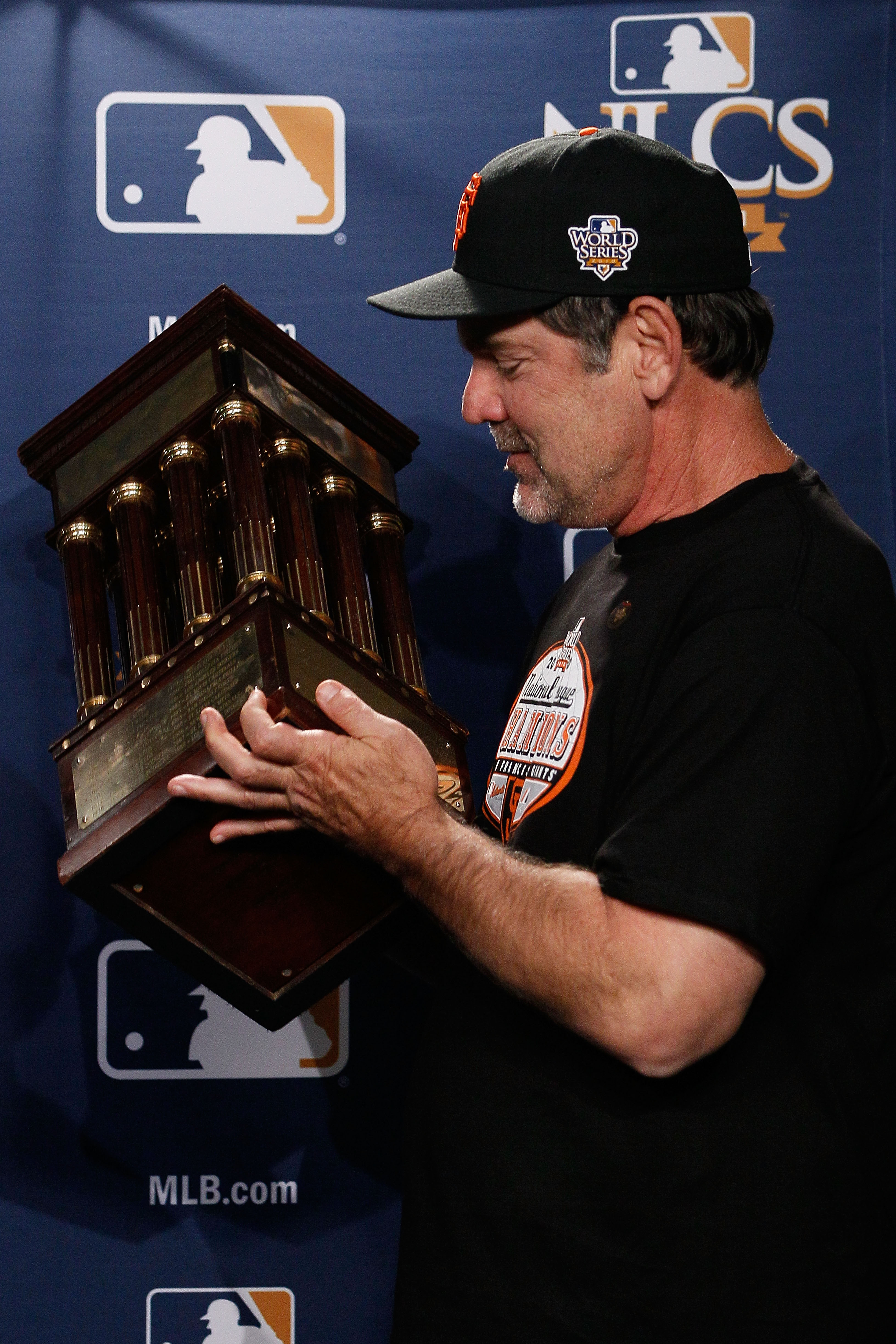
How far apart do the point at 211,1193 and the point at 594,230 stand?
1189 millimetres

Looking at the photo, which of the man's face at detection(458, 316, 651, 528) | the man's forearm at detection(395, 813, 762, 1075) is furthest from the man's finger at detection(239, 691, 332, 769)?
the man's face at detection(458, 316, 651, 528)

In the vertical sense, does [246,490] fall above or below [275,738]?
above

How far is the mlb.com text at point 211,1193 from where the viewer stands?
154 centimetres

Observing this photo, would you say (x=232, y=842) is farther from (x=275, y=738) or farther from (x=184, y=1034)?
(x=184, y=1034)

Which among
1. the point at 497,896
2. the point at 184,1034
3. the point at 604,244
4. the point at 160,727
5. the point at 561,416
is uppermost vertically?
the point at 604,244

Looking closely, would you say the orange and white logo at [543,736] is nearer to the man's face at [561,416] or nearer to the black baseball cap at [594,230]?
the man's face at [561,416]

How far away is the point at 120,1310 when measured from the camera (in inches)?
60.2

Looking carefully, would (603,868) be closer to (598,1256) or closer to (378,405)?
(598,1256)

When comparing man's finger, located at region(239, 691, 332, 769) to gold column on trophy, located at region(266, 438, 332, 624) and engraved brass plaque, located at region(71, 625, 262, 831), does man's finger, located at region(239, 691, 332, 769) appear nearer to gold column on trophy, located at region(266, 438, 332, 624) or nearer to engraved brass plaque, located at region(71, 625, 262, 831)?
engraved brass plaque, located at region(71, 625, 262, 831)

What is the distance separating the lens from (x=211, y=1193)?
1.54 m

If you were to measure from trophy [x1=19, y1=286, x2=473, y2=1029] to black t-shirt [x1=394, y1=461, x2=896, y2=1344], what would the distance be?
0.17 m

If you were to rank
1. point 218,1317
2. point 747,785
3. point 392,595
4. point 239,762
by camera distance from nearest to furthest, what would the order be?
point 747,785
point 239,762
point 392,595
point 218,1317

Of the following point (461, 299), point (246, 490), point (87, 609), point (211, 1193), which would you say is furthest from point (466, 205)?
point (211, 1193)

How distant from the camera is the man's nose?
1.10m
